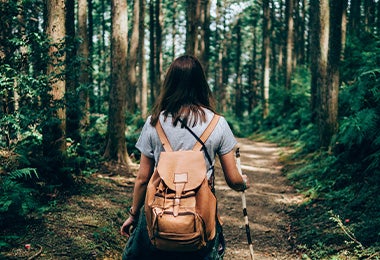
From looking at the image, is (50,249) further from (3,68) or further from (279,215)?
(279,215)

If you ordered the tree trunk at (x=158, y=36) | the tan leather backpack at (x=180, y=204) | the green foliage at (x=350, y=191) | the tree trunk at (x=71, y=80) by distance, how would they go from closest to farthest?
1. the tan leather backpack at (x=180, y=204)
2. the green foliage at (x=350, y=191)
3. the tree trunk at (x=71, y=80)
4. the tree trunk at (x=158, y=36)

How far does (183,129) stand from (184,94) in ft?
0.86

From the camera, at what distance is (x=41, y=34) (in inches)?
266

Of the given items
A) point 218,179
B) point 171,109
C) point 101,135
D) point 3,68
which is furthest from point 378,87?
point 101,135

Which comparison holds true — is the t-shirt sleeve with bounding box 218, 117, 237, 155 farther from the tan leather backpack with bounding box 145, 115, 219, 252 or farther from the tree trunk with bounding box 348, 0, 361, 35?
the tree trunk with bounding box 348, 0, 361, 35

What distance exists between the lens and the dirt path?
6.43 m

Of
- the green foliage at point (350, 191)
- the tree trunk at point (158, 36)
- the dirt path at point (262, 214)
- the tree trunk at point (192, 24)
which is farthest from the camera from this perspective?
the tree trunk at point (158, 36)

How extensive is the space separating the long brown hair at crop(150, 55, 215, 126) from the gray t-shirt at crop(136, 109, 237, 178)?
5 centimetres

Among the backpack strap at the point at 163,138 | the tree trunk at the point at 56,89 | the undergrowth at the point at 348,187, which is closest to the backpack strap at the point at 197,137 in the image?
the backpack strap at the point at 163,138

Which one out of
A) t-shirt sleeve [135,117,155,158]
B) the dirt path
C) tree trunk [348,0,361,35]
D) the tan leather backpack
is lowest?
the dirt path

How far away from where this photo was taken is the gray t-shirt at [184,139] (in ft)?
8.47

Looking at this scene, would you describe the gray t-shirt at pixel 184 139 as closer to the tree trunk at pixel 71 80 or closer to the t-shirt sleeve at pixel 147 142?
the t-shirt sleeve at pixel 147 142

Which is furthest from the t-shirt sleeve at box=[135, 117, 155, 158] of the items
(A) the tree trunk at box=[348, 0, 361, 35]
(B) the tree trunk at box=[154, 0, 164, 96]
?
(A) the tree trunk at box=[348, 0, 361, 35]

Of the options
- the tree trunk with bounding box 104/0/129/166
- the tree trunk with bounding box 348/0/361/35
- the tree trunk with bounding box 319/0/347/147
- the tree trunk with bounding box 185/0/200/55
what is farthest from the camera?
the tree trunk with bounding box 348/0/361/35
